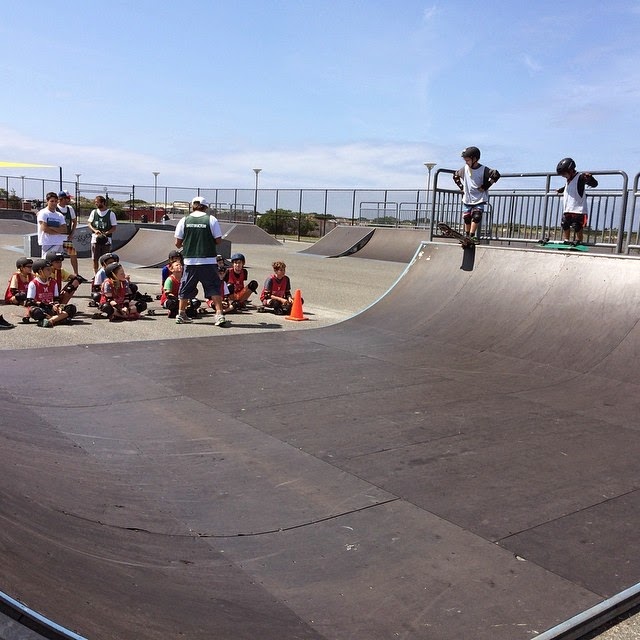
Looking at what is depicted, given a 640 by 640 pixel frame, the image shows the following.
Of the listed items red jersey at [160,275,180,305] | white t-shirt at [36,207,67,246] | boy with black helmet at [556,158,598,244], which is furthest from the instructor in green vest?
boy with black helmet at [556,158,598,244]

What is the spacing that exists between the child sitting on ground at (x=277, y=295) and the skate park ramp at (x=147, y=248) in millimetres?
7354

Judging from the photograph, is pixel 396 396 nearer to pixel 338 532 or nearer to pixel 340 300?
pixel 338 532

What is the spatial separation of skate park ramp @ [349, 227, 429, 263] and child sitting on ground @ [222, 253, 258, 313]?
45.7 ft

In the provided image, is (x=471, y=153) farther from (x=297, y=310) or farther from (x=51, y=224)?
(x=51, y=224)

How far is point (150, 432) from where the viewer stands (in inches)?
189

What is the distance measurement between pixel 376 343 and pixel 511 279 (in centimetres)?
231

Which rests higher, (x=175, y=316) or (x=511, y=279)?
(x=511, y=279)

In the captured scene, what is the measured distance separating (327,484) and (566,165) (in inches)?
307

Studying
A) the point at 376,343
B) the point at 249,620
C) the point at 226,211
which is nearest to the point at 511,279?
the point at 376,343

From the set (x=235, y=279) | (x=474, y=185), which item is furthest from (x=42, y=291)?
(x=474, y=185)

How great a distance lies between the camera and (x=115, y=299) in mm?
9797

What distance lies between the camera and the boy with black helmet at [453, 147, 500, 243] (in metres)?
10.5

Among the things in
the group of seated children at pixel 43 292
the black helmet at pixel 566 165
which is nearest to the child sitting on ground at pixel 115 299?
the group of seated children at pixel 43 292

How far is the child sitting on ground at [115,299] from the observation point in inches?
381
